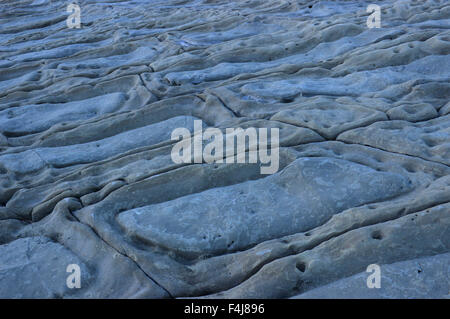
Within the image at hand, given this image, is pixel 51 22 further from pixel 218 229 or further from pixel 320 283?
pixel 320 283

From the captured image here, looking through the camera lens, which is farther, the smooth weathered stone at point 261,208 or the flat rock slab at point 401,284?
the smooth weathered stone at point 261,208

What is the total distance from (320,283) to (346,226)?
0.33m

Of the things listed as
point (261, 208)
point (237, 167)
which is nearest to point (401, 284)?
point (261, 208)

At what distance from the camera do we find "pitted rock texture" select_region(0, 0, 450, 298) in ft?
6.92

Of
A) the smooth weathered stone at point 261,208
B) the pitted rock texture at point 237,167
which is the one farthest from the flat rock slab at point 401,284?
the smooth weathered stone at point 261,208

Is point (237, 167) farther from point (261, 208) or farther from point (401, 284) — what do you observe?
point (401, 284)

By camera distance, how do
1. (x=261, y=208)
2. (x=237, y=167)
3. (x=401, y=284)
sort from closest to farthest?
1. (x=401, y=284)
2. (x=261, y=208)
3. (x=237, y=167)

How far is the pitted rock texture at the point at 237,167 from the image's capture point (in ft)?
6.92

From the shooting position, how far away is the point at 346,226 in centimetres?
224

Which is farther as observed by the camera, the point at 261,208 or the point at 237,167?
the point at 237,167

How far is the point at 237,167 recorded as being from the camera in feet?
9.23

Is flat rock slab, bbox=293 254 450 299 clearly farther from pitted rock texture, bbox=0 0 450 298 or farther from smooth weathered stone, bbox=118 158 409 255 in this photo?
smooth weathered stone, bbox=118 158 409 255

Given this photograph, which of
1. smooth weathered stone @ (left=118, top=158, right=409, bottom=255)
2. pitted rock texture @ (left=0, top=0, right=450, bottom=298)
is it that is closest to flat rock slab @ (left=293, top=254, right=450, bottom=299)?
pitted rock texture @ (left=0, top=0, right=450, bottom=298)

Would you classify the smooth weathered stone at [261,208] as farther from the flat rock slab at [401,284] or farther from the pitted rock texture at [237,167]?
the flat rock slab at [401,284]
